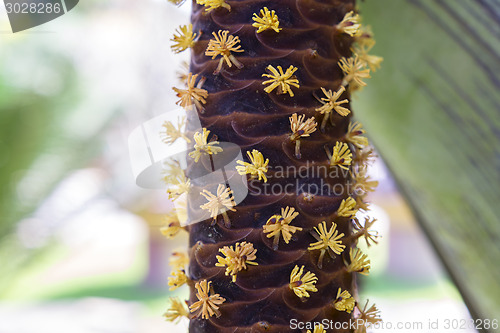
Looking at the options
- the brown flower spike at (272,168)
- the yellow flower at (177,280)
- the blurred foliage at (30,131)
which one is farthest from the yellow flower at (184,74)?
the blurred foliage at (30,131)

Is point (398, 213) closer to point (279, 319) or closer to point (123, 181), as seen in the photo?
point (123, 181)

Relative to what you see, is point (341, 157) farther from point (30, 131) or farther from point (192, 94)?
point (30, 131)

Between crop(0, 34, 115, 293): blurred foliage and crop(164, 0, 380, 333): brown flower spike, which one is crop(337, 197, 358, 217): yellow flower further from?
crop(0, 34, 115, 293): blurred foliage

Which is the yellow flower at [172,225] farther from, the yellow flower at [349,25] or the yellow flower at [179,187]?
the yellow flower at [349,25]

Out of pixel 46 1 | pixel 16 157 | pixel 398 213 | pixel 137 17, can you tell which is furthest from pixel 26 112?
pixel 398 213

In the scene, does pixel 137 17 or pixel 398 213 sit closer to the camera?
pixel 137 17

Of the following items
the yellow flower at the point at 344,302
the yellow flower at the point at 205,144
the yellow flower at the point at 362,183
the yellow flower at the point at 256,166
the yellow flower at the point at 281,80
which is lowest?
the yellow flower at the point at 344,302

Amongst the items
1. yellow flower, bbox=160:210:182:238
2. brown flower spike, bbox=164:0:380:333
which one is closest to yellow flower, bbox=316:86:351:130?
brown flower spike, bbox=164:0:380:333
